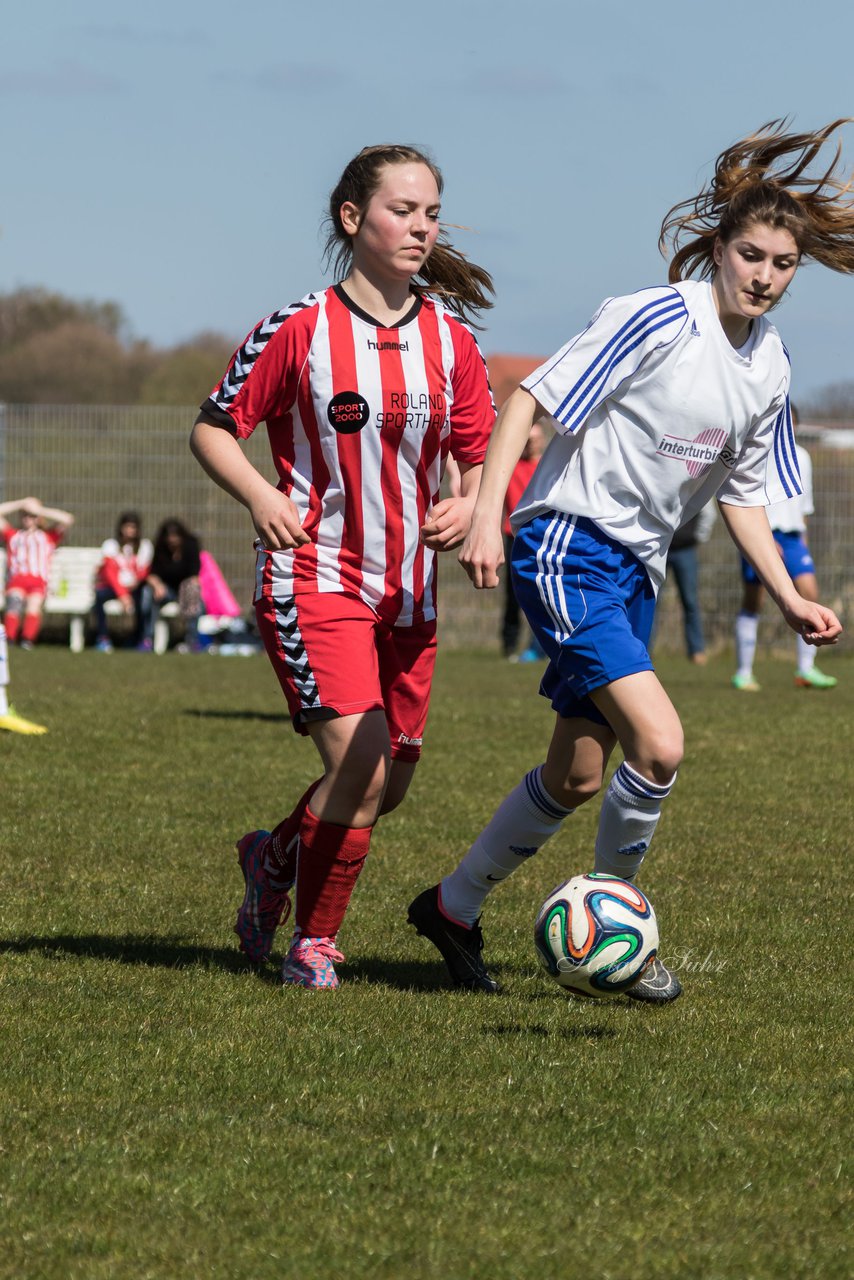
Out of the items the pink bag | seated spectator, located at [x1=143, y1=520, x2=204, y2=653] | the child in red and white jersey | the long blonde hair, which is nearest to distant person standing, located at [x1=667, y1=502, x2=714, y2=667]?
the pink bag

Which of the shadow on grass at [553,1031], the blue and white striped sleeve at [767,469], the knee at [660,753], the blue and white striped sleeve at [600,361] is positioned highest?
the blue and white striped sleeve at [600,361]

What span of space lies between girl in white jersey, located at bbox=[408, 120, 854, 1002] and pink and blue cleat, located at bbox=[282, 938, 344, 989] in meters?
0.39

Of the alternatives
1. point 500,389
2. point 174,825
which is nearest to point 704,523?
point 500,389

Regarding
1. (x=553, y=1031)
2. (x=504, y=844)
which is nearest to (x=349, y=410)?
(x=504, y=844)

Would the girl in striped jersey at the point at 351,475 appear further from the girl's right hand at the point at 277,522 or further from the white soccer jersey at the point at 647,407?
the white soccer jersey at the point at 647,407

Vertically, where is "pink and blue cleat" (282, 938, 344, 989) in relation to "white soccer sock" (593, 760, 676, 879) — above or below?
below

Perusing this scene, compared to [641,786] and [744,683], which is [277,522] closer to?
[641,786]

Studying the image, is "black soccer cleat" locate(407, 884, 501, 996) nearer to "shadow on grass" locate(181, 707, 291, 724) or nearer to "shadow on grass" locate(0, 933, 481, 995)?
"shadow on grass" locate(0, 933, 481, 995)

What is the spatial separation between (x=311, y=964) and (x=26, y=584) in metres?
18.1

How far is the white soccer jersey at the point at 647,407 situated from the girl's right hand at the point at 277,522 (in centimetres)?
67

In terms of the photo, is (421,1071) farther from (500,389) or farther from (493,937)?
(500,389)

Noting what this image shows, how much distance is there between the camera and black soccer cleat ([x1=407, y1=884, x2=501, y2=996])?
4879 mm

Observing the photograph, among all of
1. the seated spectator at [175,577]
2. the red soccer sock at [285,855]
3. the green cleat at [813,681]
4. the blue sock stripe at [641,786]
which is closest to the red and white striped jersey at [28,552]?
the seated spectator at [175,577]

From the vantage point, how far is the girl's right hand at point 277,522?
14.4ft
